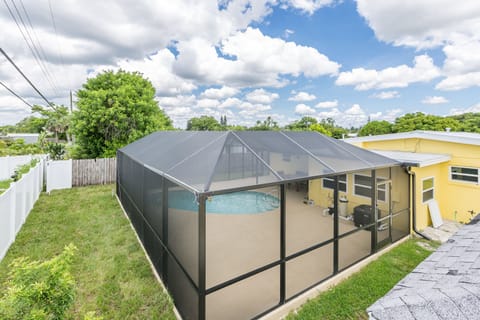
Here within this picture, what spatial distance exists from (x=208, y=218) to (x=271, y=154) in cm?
566

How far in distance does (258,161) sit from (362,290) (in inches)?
123

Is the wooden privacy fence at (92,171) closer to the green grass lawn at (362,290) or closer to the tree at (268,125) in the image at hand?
the green grass lawn at (362,290)

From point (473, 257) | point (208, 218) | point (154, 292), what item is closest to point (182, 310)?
point (154, 292)

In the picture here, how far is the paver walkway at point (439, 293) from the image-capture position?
145cm

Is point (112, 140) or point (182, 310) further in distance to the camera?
point (112, 140)

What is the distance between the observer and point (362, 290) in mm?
4148

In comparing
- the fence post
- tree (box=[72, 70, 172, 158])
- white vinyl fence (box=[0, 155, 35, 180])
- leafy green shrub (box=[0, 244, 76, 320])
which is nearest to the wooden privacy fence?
tree (box=[72, 70, 172, 158])

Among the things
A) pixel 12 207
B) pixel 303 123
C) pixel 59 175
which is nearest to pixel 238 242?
pixel 12 207

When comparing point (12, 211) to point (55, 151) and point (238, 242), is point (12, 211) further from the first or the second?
point (55, 151)

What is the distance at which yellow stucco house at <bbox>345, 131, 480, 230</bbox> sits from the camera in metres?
7.00

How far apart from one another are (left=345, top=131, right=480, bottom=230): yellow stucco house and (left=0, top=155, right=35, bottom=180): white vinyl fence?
62.0ft

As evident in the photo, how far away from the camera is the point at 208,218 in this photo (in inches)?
355

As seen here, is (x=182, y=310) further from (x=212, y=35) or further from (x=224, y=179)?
(x=212, y=35)

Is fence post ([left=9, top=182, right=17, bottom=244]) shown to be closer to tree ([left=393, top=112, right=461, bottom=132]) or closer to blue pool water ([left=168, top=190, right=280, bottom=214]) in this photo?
blue pool water ([left=168, top=190, right=280, bottom=214])
